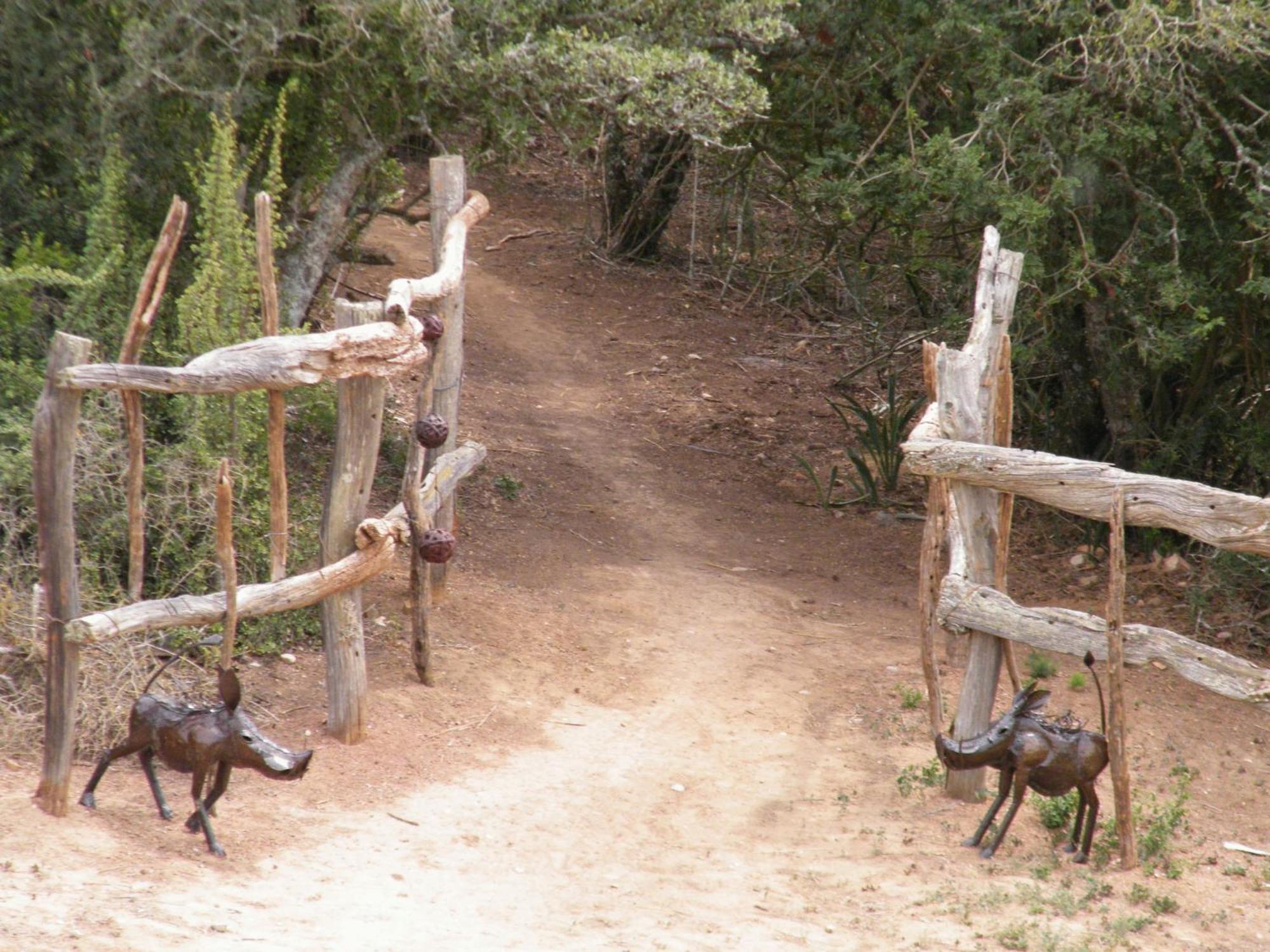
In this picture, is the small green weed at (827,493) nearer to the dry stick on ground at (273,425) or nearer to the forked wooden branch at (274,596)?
the forked wooden branch at (274,596)

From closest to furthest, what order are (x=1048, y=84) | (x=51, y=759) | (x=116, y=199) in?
(x=51, y=759)
(x=116, y=199)
(x=1048, y=84)

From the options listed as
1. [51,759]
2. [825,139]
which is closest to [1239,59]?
[825,139]

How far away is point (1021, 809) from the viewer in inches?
209

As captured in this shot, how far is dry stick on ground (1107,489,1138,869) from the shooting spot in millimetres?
4332

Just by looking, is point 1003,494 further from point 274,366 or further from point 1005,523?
point 274,366

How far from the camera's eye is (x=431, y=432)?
18.4ft

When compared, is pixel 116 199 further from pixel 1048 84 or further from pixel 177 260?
pixel 1048 84

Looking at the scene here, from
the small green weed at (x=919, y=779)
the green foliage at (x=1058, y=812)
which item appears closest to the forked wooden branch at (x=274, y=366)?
the small green weed at (x=919, y=779)

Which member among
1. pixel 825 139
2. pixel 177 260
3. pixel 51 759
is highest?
pixel 825 139

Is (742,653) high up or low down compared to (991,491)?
down

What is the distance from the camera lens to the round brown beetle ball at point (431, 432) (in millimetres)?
5582

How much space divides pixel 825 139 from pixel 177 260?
4.56 m

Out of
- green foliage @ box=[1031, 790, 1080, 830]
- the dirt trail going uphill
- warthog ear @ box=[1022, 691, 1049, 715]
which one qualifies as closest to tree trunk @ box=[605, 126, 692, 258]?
the dirt trail going uphill

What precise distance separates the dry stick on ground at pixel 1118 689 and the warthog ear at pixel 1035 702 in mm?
227
